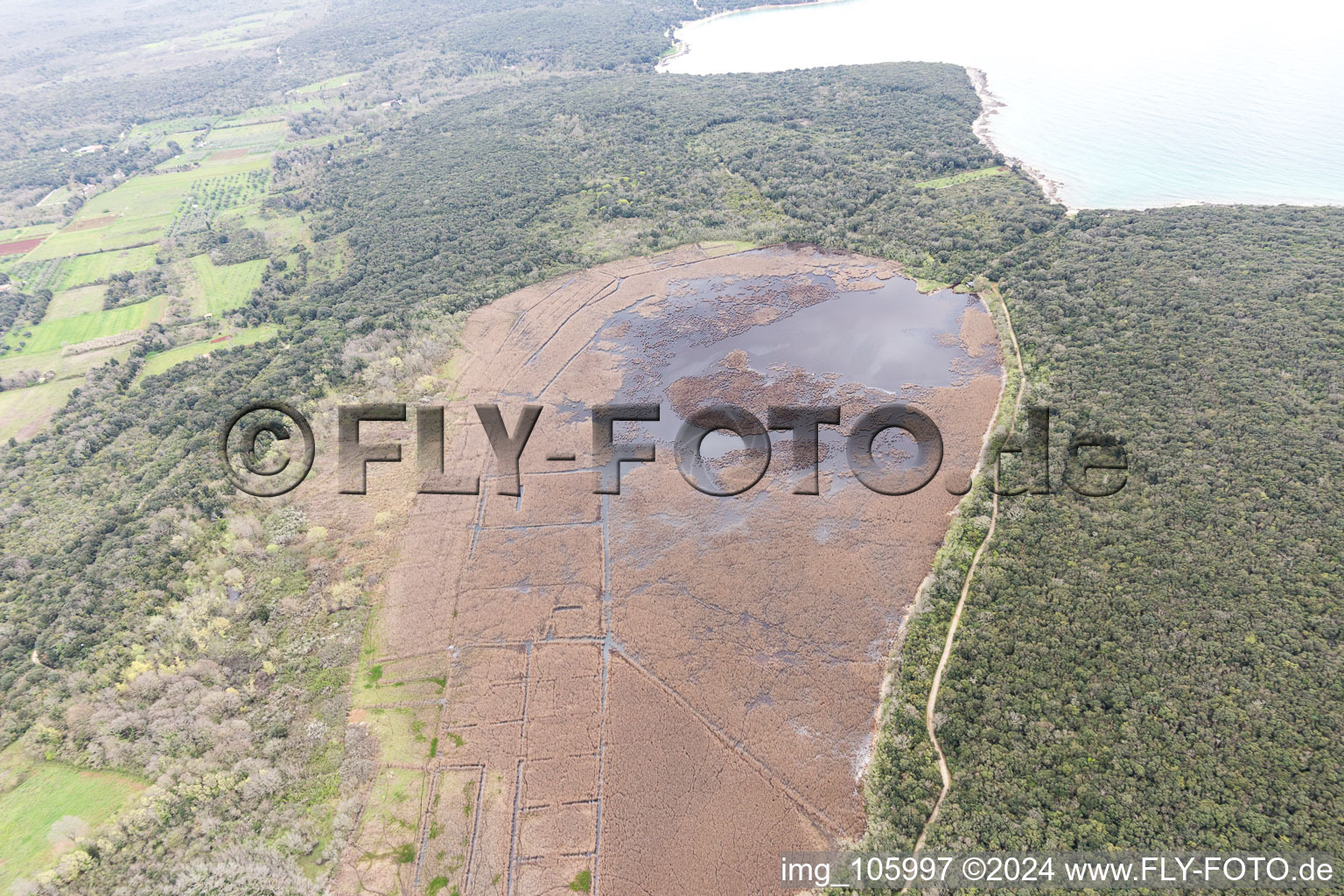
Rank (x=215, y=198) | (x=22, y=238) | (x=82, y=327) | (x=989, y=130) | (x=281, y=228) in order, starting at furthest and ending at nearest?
(x=215, y=198) < (x=989, y=130) < (x=22, y=238) < (x=281, y=228) < (x=82, y=327)

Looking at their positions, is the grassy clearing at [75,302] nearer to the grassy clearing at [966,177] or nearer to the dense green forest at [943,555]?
the dense green forest at [943,555]

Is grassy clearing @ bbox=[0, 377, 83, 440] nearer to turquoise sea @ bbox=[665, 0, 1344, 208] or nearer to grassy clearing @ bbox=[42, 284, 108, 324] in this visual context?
grassy clearing @ bbox=[42, 284, 108, 324]

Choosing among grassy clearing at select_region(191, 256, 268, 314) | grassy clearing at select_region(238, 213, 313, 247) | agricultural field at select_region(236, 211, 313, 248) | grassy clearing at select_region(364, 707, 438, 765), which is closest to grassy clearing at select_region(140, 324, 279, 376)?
grassy clearing at select_region(191, 256, 268, 314)

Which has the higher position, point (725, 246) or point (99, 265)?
point (725, 246)

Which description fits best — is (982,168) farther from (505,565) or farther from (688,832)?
(688,832)

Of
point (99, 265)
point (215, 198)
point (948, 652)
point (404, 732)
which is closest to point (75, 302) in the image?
point (99, 265)

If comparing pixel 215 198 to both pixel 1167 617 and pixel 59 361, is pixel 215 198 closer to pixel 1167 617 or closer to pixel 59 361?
pixel 59 361

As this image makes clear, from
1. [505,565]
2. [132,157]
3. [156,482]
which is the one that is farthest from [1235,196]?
[132,157]
